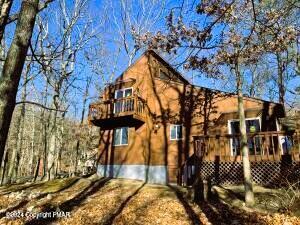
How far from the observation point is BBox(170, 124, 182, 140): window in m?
18.3

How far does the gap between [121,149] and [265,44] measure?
13332mm

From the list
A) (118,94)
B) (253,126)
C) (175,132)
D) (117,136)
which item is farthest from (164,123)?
(253,126)

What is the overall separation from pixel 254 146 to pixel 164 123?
736cm

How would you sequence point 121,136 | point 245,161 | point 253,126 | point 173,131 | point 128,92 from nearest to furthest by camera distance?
point 245,161
point 253,126
point 173,131
point 121,136
point 128,92

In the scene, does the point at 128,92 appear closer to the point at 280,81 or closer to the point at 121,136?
the point at 121,136

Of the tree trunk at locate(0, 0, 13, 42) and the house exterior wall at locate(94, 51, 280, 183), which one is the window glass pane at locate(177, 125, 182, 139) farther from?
the tree trunk at locate(0, 0, 13, 42)

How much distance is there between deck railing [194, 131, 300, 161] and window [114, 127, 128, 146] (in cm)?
716

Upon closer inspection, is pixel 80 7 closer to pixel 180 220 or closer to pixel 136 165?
pixel 136 165

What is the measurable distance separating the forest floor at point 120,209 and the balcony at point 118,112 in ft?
20.6

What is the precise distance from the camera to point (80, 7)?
68.5 feet

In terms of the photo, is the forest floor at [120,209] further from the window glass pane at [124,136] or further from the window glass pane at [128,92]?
the window glass pane at [128,92]

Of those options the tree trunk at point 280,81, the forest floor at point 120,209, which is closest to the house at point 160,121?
the forest floor at point 120,209

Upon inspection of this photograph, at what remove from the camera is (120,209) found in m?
10.2

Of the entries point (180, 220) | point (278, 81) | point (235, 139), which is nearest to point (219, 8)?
point (180, 220)
